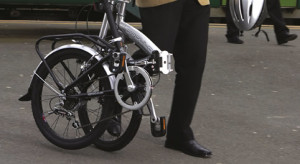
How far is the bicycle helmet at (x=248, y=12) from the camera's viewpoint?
26.8 feet

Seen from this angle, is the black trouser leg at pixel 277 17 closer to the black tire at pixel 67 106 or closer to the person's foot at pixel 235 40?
the person's foot at pixel 235 40

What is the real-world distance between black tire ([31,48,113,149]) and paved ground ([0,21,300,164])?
0.12 m

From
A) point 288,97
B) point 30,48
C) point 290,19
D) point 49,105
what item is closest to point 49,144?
point 49,105

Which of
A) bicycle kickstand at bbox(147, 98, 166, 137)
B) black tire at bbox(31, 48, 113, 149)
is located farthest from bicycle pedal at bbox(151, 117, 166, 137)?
black tire at bbox(31, 48, 113, 149)

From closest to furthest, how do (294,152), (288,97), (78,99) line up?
(78,99) → (294,152) → (288,97)

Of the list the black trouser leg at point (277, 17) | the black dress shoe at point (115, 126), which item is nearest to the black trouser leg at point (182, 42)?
the black dress shoe at point (115, 126)

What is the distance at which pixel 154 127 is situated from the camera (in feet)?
14.9

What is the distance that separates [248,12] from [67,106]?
3784 mm

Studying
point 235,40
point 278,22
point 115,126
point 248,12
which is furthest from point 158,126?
point 235,40

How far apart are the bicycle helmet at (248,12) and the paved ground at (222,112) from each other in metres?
0.53

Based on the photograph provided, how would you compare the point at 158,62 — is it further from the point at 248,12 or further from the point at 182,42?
the point at 248,12

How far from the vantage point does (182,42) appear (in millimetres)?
4828

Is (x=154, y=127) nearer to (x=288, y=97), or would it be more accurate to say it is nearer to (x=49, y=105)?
(x=49, y=105)

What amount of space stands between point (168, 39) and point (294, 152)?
127 centimetres
